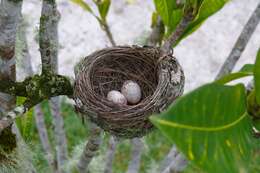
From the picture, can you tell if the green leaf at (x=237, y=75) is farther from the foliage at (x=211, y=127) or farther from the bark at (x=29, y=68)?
the bark at (x=29, y=68)

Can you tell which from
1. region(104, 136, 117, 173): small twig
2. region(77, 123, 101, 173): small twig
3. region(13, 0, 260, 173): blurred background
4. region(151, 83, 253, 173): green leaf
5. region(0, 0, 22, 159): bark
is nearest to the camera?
region(151, 83, 253, 173): green leaf

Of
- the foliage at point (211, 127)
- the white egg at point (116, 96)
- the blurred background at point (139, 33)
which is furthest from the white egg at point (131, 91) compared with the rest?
the blurred background at point (139, 33)

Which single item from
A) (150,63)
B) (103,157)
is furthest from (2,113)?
(103,157)

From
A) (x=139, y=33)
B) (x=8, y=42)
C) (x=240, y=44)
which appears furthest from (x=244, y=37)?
(x=139, y=33)

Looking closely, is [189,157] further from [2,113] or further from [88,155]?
[88,155]

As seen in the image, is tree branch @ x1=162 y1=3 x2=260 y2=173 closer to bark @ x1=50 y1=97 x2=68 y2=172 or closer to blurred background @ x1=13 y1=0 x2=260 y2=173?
bark @ x1=50 y1=97 x2=68 y2=172

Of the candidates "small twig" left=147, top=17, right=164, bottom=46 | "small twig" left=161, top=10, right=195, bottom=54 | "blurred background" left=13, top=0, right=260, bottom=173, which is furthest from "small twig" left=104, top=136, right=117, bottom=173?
"blurred background" left=13, top=0, right=260, bottom=173
